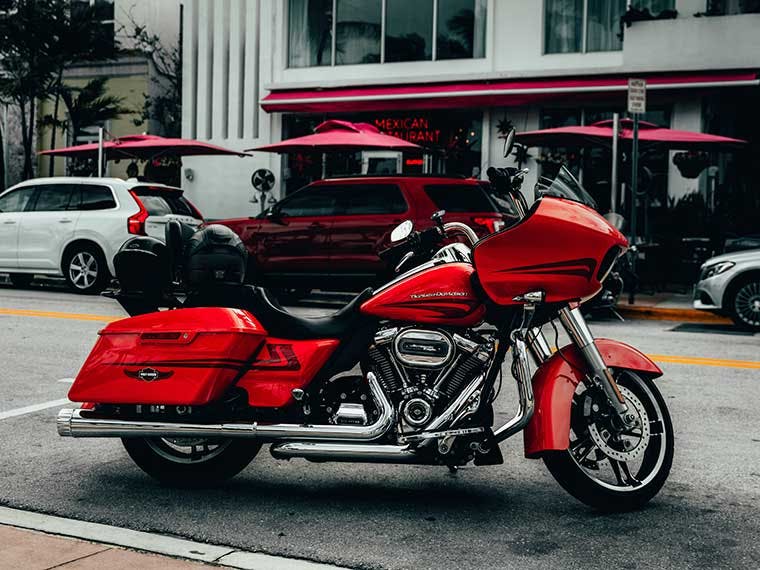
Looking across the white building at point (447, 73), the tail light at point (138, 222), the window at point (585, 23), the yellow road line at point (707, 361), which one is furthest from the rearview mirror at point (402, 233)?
the window at point (585, 23)

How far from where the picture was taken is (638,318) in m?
14.9

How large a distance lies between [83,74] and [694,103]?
54.7 feet

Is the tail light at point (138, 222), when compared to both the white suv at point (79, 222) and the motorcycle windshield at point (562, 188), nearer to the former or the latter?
the white suv at point (79, 222)

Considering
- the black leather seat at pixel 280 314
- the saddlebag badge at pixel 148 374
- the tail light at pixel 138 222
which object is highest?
the tail light at pixel 138 222

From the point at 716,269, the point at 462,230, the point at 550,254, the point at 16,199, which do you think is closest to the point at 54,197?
the point at 16,199

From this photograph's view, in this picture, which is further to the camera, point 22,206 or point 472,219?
point 22,206

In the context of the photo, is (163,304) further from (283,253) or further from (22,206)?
(22,206)

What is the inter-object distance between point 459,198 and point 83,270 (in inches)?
242

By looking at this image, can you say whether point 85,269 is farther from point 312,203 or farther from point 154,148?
point 154,148

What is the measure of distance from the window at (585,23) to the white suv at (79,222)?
9265 mm

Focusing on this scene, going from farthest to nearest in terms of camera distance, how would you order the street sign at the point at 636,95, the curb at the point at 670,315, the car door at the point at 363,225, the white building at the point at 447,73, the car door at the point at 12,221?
1. the white building at the point at 447,73
2. the car door at the point at 12,221
3. the street sign at the point at 636,95
4. the car door at the point at 363,225
5. the curb at the point at 670,315

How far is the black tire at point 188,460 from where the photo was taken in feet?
17.3

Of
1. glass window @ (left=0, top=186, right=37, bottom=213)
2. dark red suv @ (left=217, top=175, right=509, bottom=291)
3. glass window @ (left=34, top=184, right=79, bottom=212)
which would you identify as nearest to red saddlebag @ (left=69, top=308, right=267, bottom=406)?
dark red suv @ (left=217, top=175, right=509, bottom=291)

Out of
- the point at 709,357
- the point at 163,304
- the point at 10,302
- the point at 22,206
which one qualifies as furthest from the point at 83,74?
the point at 163,304
